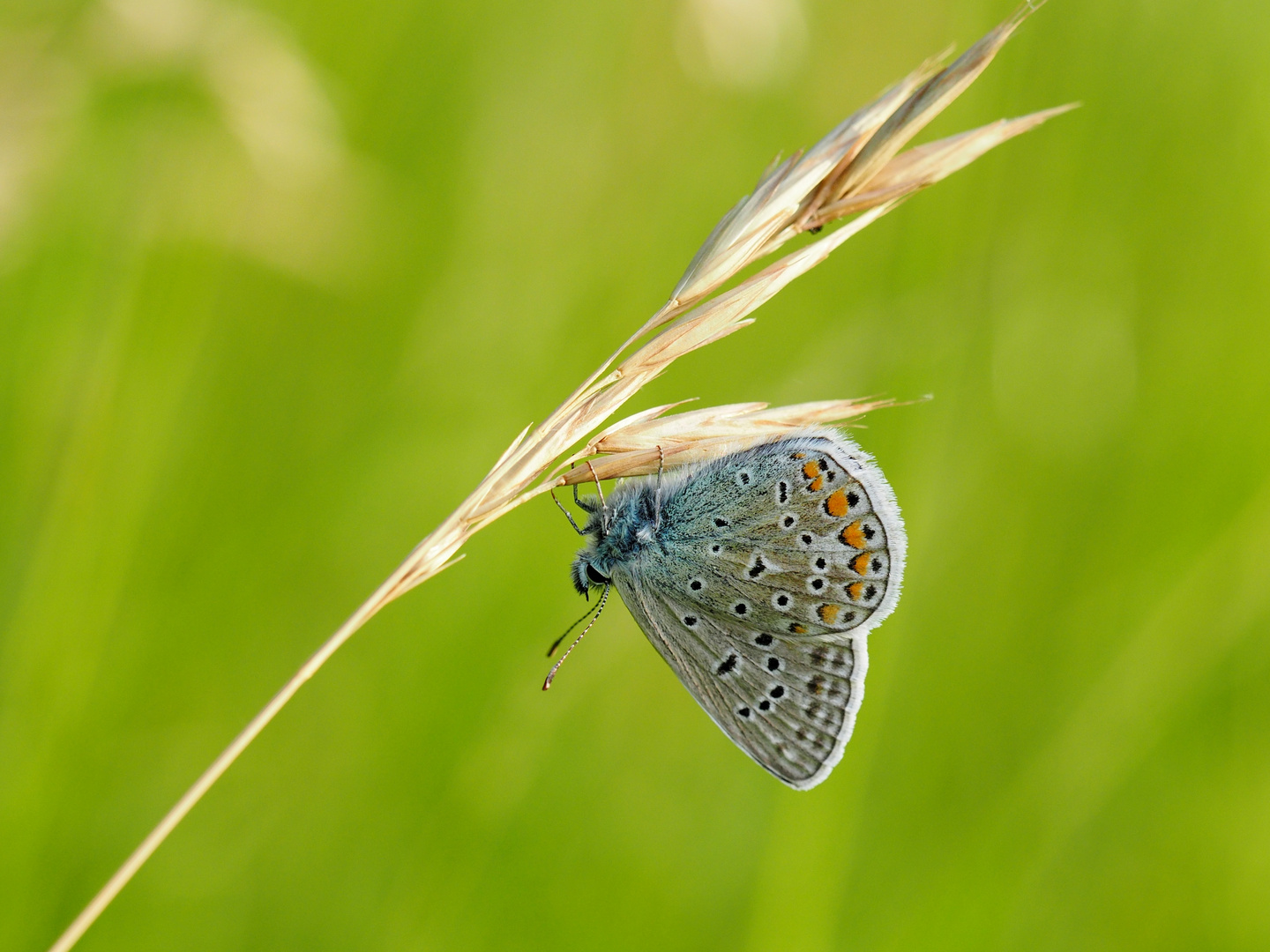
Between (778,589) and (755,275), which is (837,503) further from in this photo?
(755,275)

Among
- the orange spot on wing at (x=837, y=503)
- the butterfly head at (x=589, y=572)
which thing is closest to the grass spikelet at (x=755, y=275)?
the orange spot on wing at (x=837, y=503)

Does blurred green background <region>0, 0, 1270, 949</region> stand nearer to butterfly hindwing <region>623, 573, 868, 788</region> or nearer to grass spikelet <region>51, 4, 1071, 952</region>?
butterfly hindwing <region>623, 573, 868, 788</region>

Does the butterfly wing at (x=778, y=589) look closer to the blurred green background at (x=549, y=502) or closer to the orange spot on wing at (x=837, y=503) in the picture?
the orange spot on wing at (x=837, y=503)

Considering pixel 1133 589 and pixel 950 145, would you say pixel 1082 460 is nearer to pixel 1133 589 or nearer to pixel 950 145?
pixel 1133 589

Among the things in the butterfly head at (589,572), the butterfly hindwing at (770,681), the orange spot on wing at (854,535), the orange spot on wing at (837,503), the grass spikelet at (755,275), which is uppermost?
the grass spikelet at (755,275)

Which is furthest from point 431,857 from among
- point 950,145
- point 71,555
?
point 950,145

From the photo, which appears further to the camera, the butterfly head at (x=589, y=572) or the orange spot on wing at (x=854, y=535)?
the butterfly head at (x=589, y=572)
